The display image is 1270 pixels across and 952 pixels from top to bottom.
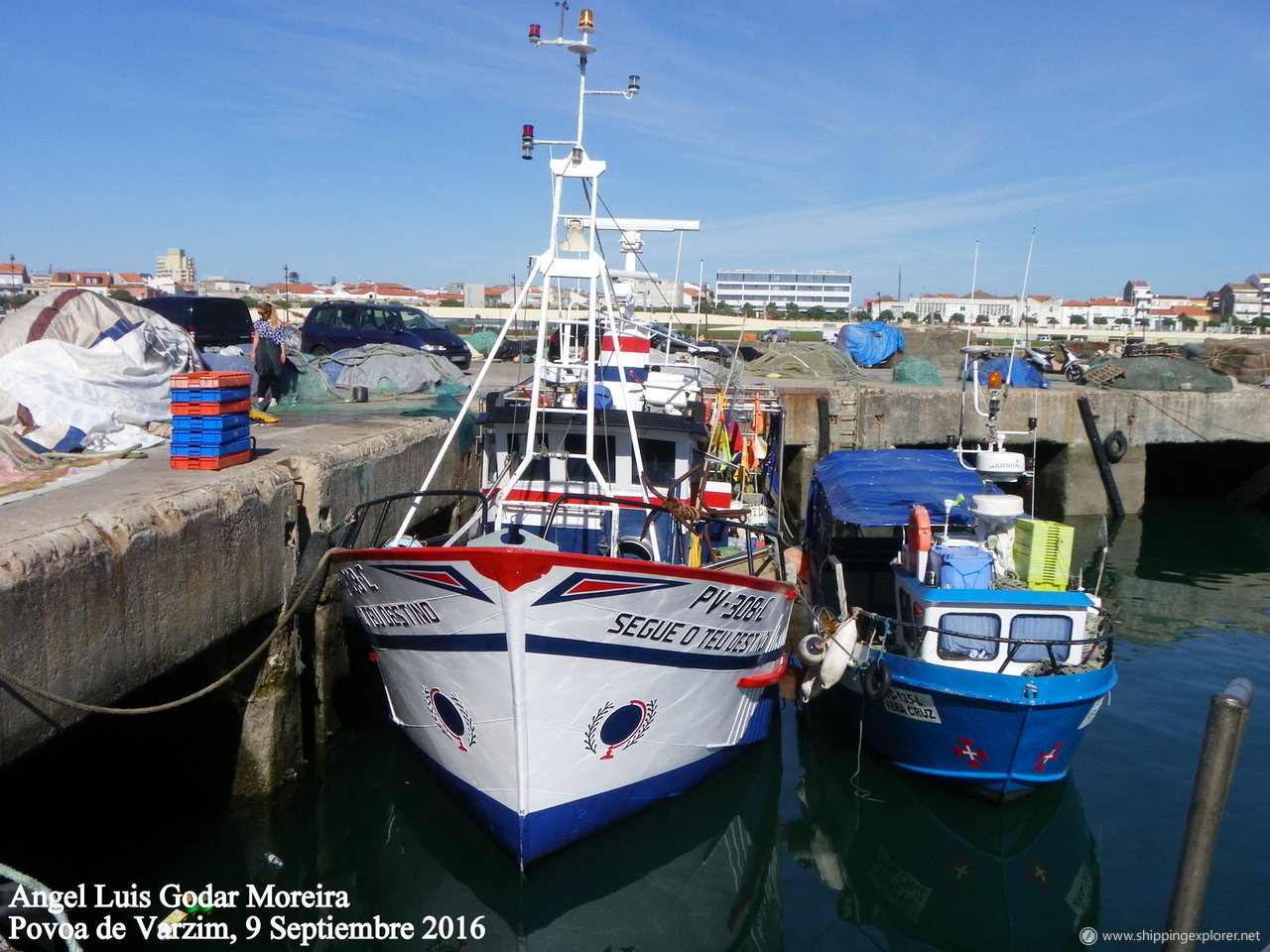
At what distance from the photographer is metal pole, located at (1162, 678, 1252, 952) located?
4.54 meters

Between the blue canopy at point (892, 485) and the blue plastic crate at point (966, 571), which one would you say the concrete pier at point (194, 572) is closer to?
the blue canopy at point (892, 485)

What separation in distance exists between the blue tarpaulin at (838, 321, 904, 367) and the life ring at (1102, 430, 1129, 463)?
9262 mm

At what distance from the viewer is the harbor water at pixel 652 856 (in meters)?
6.70

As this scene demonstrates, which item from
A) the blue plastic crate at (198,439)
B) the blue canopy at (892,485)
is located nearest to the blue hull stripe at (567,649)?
the blue plastic crate at (198,439)

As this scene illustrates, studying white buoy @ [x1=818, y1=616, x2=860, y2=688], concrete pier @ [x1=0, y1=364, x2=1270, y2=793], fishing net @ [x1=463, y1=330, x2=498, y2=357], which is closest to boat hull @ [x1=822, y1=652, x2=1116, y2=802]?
white buoy @ [x1=818, y1=616, x2=860, y2=688]

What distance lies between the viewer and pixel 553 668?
6496 mm

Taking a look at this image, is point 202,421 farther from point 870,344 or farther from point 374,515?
point 870,344

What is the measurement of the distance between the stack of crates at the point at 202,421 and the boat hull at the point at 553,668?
5.63ft

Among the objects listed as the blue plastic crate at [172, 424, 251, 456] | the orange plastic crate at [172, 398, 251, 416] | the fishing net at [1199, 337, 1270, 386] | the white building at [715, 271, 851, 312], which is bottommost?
the blue plastic crate at [172, 424, 251, 456]

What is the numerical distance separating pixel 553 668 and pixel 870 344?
24683 mm

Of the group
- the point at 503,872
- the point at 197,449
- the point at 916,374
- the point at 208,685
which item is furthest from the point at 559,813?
the point at 916,374

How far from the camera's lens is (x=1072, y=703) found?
7.66 m

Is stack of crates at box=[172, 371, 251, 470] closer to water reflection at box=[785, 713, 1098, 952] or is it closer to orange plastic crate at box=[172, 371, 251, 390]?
orange plastic crate at box=[172, 371, 251, 390]

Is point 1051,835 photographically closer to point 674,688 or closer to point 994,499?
point 994,499
